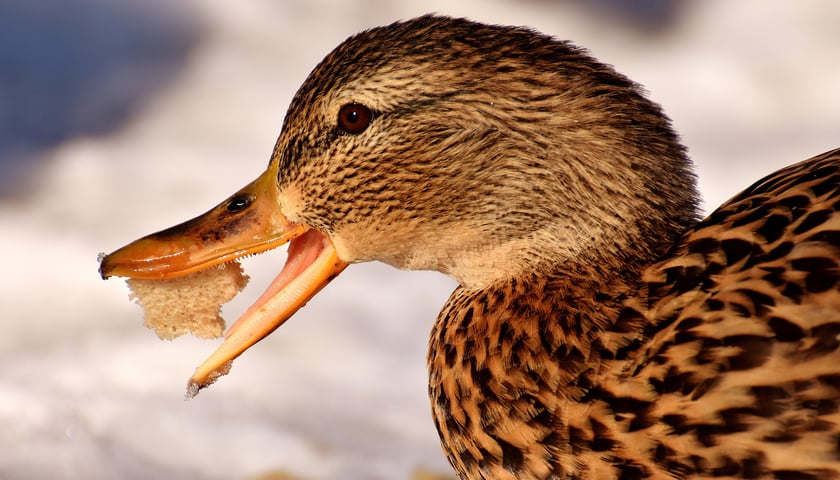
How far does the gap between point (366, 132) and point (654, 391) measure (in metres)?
0.70

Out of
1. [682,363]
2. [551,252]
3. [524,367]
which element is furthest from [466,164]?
[682,363]

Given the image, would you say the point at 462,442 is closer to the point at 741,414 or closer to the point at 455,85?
the point at 741,414

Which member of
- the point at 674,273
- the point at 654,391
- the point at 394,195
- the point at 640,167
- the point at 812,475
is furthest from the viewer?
the point at 394,195

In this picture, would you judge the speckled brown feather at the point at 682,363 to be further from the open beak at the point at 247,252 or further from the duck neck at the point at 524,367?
the open beak at the point at 247,252

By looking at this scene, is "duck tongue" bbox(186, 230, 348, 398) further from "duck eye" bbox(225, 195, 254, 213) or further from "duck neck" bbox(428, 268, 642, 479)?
"duck neck" bbox(428, 268, 642, 479)

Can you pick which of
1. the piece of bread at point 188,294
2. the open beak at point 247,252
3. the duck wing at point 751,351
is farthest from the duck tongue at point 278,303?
the duck wing at point 751,351

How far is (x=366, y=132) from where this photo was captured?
177cm

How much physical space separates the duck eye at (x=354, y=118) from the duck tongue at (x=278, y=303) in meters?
0.24

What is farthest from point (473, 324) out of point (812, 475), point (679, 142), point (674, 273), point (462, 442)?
point (812, 475)

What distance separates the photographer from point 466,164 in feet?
5.72

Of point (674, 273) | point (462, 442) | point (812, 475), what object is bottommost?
point (812, 475)

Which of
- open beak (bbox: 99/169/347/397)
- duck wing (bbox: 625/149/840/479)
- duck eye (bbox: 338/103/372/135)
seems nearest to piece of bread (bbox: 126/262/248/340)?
open beak (bbox: 99/169/347/397)

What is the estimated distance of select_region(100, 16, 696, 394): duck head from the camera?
1679mm

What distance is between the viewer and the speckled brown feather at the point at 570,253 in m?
1.39
